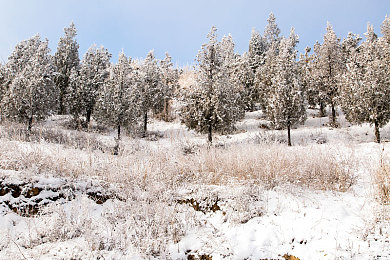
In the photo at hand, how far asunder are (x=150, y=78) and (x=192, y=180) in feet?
82.6

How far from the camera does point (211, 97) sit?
19672 mm

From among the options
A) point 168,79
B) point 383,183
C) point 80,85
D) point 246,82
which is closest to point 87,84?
point 80,85

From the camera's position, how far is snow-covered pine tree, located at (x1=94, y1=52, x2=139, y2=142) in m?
22.2

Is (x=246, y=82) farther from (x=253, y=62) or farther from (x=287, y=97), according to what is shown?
(x=287, y=97)

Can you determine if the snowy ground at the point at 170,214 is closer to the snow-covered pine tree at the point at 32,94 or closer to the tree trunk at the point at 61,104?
the snow-covered pine tree at the point at 32,94

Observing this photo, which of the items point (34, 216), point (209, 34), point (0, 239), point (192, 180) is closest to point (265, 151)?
point (192, 180)

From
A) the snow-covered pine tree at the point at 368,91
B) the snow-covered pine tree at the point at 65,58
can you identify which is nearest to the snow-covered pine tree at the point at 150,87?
the snow-covered pine tree at the point at 65,58

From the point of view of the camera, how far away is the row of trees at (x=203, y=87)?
18.9 metres

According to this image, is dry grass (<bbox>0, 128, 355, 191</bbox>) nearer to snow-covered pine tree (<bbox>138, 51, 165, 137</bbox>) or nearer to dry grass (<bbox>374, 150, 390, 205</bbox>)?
dry grass (<bbox>374, 150, 390, 205</bbox>)

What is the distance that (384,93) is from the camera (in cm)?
1872

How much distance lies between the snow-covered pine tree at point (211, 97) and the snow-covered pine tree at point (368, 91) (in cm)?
895

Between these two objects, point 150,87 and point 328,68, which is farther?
point 150,87

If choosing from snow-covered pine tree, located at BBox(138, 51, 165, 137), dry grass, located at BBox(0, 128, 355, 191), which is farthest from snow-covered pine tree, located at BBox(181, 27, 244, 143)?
dry grass, located at BBox(0, 128, 355, 191)

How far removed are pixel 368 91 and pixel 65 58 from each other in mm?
30950
